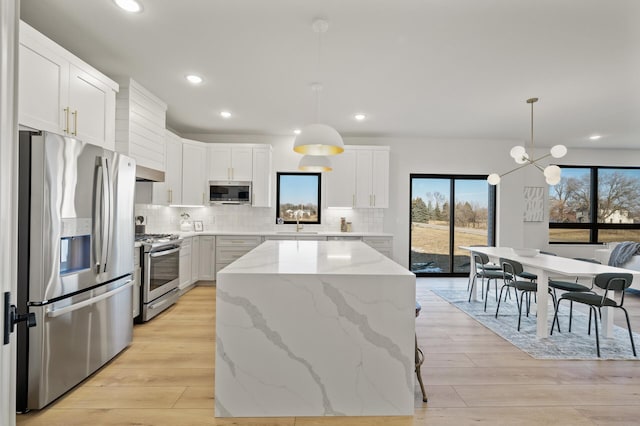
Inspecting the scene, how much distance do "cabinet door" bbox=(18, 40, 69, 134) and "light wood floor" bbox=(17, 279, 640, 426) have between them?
1.88 metres

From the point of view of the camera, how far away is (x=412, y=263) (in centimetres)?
638

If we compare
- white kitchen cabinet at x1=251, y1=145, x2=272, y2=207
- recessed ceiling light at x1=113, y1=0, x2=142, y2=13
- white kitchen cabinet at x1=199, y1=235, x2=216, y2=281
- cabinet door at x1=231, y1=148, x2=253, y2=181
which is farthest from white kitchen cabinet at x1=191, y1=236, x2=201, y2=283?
recessed ceiling light at x1=113, y1=0, x2=142, y2=13

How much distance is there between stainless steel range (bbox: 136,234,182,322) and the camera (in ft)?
12.0

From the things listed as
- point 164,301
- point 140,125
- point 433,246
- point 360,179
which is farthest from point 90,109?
point 433,246

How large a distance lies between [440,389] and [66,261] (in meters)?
2.64

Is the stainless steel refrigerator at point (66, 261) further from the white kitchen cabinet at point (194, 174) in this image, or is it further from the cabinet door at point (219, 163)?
the cabinet door at point (219, 163)

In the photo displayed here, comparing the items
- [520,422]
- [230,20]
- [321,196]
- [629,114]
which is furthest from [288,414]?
[629,114]

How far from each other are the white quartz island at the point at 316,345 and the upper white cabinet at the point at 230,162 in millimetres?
4072

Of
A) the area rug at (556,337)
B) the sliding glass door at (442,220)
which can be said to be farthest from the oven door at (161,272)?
the sliding glass door at (442,220)

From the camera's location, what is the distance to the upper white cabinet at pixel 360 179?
19.5 feet

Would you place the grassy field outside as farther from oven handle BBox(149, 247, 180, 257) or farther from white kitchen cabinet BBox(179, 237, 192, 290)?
oven handle BBox(149, 247, 180, 257)

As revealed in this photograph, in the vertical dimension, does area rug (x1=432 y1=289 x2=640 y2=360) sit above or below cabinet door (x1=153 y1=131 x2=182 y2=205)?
below

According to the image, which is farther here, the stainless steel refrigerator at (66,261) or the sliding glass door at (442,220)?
the sliding glass door at (442,220)

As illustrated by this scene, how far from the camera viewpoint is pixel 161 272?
156 inches
